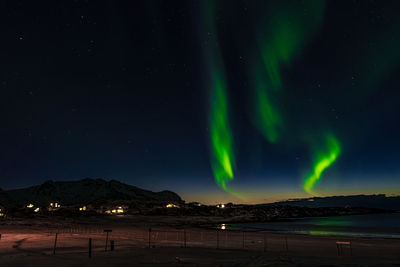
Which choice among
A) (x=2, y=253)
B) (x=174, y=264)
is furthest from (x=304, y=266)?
(x=2, y=253)

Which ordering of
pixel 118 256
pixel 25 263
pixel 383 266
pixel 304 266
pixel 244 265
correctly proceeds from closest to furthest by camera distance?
1. pixel 304 266
2. pixel 244 265
3. pixel 383 266
4. pixel 25 263
5. pixel 118 256

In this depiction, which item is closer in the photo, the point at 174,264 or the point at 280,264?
the point at 280,264

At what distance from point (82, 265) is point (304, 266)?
14.2 meters

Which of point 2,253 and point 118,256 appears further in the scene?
point 2,253

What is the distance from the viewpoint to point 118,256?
25766 mm

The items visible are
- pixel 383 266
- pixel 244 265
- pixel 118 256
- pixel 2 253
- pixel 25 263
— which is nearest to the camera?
pixel 244 265

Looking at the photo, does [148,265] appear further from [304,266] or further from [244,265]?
[304,266]

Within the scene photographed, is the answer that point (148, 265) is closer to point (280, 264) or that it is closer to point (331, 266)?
point (280, 264)

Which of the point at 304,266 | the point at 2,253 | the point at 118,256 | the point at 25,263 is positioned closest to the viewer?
the point at 304,266

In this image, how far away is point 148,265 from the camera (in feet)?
68.6

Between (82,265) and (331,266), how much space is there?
15.9 m

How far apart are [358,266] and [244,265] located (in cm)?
736

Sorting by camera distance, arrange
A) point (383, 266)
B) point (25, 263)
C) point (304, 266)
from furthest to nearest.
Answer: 1. point (25, 263)
2. point (383, 266)
3. point (304, 266)

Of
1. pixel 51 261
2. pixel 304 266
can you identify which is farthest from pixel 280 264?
pixel 51 261
